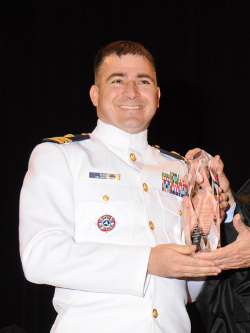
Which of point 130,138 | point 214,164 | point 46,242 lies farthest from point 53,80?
point 46,242

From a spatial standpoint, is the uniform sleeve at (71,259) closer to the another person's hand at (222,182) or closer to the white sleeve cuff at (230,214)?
the another person's hand at (222,182)

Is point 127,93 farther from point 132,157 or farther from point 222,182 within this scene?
point 222,182

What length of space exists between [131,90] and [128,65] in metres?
0.11

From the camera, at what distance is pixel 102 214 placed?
1588mm

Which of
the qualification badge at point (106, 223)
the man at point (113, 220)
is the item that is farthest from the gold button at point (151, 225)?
the qualification badge at point (106, 223)

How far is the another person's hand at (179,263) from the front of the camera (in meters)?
1.34

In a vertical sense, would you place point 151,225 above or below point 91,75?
below

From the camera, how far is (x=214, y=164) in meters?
1.74

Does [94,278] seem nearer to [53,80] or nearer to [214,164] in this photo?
[214,164]

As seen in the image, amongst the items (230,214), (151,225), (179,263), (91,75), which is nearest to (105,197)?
(151,225)

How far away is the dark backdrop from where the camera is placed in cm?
302

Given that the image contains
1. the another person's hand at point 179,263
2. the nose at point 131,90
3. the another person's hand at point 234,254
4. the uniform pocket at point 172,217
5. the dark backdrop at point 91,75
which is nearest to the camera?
the another person's hand at point 179,263

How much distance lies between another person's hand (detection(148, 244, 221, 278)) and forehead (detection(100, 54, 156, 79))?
72 centimetres

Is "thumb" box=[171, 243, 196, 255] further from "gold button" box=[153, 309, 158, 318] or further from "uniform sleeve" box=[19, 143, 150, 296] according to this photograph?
"gold button" box=[153, 309, 158, 318]
